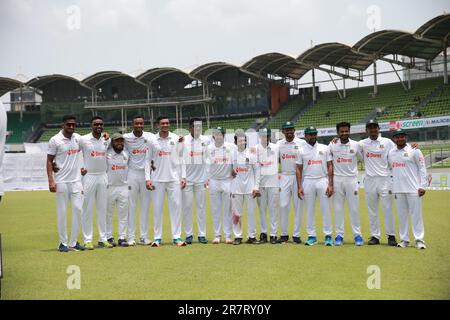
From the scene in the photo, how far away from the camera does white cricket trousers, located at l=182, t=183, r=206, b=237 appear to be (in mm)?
10032

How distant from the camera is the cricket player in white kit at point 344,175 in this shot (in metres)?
9.50

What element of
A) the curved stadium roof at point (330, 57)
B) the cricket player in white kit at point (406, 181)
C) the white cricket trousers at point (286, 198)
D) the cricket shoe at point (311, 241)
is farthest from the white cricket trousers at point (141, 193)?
the curved stadium roof at point (330, 57)

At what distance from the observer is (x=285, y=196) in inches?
386

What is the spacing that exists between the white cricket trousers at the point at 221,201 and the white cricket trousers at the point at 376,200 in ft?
8.30

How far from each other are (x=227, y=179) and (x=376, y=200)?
2.72 m

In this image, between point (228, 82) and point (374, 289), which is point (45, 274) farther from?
point (228, 82)

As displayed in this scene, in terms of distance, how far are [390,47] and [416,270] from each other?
37.2 meters

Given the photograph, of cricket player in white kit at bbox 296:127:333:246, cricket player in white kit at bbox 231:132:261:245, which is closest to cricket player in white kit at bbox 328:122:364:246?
cricket player in white kit at bbox 296:127:333:246

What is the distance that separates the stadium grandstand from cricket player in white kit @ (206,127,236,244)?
91.6 feet

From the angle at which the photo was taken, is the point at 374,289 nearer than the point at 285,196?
Yes

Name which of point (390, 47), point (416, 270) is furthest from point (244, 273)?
point (390, 47)

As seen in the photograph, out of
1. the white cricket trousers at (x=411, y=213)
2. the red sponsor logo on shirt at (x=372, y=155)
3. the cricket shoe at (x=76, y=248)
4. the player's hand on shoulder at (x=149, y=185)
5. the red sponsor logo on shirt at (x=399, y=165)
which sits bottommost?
the cricket shoe at (x=76, y=248)

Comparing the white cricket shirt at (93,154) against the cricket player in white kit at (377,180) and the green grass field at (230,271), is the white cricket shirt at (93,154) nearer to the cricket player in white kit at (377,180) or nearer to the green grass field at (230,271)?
the green grass field at (230,271)

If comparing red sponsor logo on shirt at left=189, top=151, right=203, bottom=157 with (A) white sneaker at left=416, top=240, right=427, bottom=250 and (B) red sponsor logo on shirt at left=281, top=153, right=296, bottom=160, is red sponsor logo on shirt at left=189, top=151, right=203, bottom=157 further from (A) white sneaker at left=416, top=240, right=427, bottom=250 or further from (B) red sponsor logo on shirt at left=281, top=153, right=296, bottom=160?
(A) white sneaker at left=416, top=240, right=427, bottom=250
